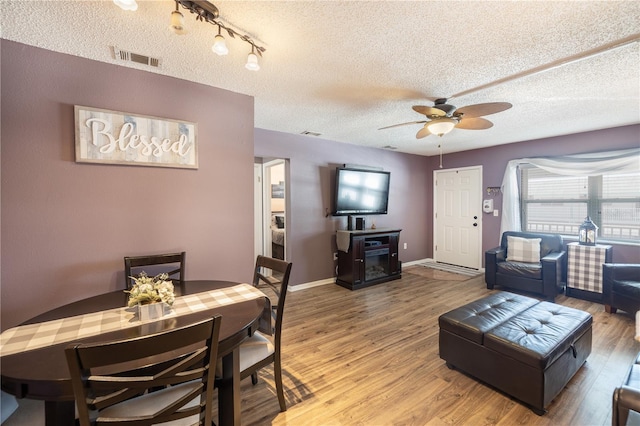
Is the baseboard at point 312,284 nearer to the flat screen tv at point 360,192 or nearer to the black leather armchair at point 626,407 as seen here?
the flat screen tv at point 360,192

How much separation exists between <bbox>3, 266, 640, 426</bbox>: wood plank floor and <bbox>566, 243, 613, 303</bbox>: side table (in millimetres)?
249

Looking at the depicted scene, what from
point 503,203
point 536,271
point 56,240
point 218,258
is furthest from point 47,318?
point 503,203

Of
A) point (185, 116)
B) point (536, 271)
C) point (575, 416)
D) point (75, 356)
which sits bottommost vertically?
point (575, 416)

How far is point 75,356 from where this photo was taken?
2.68ft

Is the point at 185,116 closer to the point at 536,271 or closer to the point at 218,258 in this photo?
the point at 218,258

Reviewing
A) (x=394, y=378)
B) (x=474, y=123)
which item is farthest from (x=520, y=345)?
(x=474, y=123)

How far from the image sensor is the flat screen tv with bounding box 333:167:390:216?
454 cm

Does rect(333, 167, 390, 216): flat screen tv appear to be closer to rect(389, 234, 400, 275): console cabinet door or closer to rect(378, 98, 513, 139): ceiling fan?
rect(389, 234, 400, 275): console cabinet door

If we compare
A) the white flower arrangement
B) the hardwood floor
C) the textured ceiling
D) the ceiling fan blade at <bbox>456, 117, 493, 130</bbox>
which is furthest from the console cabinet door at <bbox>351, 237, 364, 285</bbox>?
the white flower arrangement

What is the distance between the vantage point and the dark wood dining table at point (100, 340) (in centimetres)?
93

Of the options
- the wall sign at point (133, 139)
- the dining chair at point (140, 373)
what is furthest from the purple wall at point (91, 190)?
the dining chair at point (140, 373)

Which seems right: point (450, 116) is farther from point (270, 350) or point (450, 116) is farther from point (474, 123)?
point (270, 350)

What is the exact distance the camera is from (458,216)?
18.9 feet

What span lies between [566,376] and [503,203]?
358 cm
